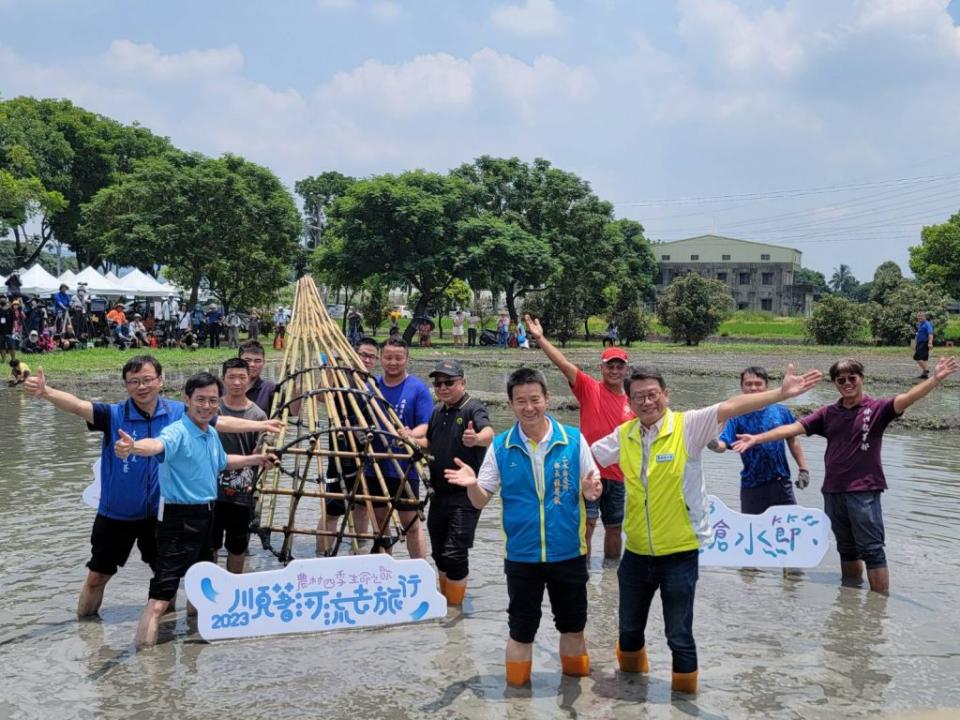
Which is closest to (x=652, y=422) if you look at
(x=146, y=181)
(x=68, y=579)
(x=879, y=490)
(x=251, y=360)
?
(x=879, y=490)

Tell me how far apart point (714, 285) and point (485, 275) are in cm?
1148

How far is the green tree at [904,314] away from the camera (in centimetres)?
3822

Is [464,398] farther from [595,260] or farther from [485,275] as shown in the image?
[595,260]

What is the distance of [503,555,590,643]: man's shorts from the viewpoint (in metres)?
4.50

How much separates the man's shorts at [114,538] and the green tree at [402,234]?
29.8 meters

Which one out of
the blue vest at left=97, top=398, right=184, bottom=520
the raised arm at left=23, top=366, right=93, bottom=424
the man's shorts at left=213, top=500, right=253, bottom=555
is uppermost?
the raised arm at left=23, top=366, right=93, bottom=424

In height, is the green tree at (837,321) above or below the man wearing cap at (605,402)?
above

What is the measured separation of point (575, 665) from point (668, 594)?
0.76m

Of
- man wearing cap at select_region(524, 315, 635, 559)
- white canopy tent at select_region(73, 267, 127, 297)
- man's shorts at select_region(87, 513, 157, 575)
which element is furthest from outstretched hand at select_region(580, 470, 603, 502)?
white canopy tent at select_region(73, 267, 127, 297)

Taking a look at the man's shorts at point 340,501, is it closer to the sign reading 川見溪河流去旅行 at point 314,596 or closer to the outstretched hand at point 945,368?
the sign reading 川見溪河流去旅行 at point 314,596

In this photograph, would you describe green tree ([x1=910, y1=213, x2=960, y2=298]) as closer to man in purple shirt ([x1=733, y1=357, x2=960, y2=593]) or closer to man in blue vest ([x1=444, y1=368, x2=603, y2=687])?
man in purple shirt ([x1=733, y1=357, x2=960, y2=593])

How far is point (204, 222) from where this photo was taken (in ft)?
106

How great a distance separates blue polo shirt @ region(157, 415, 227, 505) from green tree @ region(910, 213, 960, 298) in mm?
50587

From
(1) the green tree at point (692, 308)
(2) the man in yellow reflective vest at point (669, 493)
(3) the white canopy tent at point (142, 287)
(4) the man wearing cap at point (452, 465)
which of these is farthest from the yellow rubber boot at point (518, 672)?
(1) the green tree at point (692, 308)
